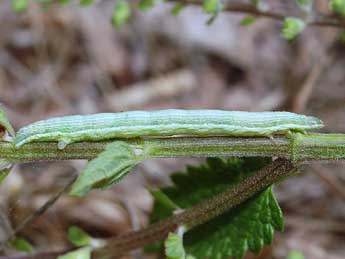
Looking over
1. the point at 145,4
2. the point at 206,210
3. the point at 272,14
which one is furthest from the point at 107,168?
the point at 272,14

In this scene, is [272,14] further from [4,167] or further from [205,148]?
[4,167]

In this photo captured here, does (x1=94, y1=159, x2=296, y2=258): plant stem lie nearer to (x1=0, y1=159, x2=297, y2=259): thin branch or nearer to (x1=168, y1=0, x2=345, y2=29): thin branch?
(x1=0, y1=159, x2=297, y2=259): thin branch

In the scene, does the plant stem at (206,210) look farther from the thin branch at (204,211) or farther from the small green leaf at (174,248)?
the small green leaf at (174,248)

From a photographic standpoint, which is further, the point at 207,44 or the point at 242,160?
the point at 207,44

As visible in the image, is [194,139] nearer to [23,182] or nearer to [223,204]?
[223,204]

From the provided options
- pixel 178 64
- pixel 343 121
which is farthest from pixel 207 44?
pixel 343 121

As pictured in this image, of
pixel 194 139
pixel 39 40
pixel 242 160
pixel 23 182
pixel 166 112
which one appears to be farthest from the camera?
pixel 39 40
